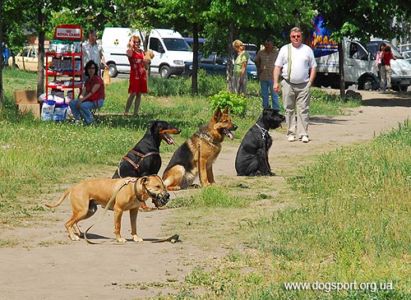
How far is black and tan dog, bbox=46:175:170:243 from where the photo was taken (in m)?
10.7

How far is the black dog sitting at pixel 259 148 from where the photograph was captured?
1616cm

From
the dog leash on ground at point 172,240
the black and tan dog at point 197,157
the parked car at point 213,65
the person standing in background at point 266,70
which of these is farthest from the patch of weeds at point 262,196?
the parked car at point 213,65

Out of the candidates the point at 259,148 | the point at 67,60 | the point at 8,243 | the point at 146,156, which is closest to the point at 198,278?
the point at 8,243

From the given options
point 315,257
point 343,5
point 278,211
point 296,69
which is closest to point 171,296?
point 315,257

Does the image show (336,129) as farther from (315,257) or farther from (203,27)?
(315,257)

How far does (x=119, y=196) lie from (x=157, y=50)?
3969cm

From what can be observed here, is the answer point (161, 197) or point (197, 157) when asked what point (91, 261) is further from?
point (197, 157)

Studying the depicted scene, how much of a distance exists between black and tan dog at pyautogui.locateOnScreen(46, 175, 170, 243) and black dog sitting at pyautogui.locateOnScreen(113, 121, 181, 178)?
234 centimetres

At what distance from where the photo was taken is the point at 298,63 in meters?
17.3

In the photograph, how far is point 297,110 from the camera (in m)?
17.4

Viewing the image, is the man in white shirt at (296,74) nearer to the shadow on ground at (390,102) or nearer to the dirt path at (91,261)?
the dirt path at (91,261)

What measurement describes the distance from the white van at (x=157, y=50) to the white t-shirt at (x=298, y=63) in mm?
31472

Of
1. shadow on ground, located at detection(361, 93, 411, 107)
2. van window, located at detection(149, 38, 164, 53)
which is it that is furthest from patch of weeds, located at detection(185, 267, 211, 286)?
van window, located at detection(149, 38, 164, 53)

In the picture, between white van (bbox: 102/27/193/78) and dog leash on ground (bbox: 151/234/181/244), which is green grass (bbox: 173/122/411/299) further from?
white van (bbox: 102/27/193/78)
